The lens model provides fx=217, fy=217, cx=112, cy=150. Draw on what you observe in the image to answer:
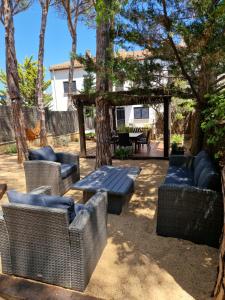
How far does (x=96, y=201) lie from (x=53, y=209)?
57cm

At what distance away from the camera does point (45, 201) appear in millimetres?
2006

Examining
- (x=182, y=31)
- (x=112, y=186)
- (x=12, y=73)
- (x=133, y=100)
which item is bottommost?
(x=112, y=186)

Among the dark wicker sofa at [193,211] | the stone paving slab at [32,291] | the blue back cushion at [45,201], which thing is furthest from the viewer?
the dark wicker sofa at [193,211]

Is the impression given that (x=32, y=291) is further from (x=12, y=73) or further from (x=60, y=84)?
(x=60, y=84)

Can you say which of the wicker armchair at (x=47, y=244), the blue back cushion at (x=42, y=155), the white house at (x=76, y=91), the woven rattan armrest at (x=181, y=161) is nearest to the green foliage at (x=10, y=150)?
the blue back cushion at (x=42, y=155)

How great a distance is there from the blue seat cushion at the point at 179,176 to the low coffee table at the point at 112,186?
0.61 metres

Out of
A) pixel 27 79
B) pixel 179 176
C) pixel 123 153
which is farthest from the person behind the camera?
pixel 27 79

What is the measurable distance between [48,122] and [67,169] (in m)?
8.20

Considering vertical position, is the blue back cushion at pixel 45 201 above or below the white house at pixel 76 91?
below

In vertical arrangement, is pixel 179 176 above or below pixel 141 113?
below

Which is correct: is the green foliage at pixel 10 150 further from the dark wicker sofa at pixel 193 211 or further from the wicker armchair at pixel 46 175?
the dark wicker sofa at pixel 193 211

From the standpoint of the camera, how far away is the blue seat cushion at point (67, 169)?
13.9 ft

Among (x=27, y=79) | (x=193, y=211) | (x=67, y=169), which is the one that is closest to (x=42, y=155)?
(x=67, y=169)

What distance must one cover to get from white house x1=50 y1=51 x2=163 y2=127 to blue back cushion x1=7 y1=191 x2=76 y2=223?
49.0ft
